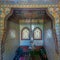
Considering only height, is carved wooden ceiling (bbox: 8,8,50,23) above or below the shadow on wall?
above

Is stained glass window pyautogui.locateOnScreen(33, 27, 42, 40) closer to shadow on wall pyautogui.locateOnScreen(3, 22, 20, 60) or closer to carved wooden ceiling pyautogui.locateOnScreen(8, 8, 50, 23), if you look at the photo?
carved wooden ceiling pyautogui.locateOnScreen(8, 8, 50, 23)

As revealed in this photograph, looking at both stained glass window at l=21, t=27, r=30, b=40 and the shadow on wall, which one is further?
stained glass window at l=21, t=27, r=30, b=40

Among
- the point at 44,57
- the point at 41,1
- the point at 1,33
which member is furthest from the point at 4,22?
the point at 44,57

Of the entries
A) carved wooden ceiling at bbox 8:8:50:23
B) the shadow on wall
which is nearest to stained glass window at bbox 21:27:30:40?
the shadow on wall

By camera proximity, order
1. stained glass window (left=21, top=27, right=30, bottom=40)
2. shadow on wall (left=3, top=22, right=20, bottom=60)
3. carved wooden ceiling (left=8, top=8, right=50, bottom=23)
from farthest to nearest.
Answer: stained glass window (left=21, top=27, right=30, bottom=40) → shadow on wall (left=3, top=22, right=20, bottom=60) → carved wooden ceiling (left=8, top=8, right=50, bottom=23)

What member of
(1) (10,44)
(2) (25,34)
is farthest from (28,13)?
(2) (25,34)

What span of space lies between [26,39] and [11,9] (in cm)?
203

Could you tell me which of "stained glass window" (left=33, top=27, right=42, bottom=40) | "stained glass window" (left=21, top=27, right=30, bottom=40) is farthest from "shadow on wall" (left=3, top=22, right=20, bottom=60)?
"stained glass window" (left=33, top=27, right=42, bottom=40)

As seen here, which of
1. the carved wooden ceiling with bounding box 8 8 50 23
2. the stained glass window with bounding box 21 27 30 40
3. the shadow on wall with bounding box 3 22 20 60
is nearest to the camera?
the carved wooden ceiling with bounding box 8 8 50 23

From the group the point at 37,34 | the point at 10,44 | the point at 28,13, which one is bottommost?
the point at 10,44

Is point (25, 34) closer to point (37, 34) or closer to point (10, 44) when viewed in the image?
point (37, 34)

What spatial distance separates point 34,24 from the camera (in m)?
4.80

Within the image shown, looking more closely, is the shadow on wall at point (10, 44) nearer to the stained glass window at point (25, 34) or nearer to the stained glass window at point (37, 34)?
the stained glass window at point (25, 34)

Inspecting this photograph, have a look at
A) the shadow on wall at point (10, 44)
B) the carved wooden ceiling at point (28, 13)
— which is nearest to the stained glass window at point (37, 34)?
the carved wooden ceiling at point (28, 13)
